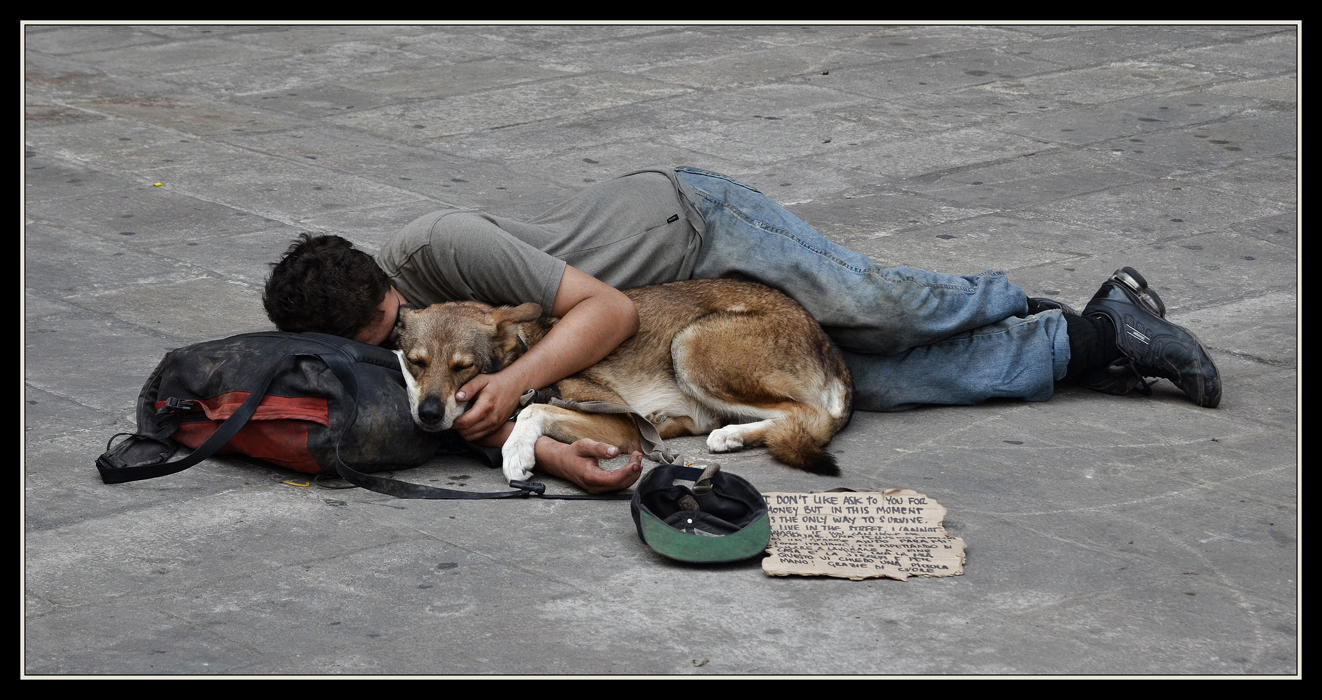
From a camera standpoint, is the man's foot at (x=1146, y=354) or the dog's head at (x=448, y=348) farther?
the man's foot at (x=1146, y=354)

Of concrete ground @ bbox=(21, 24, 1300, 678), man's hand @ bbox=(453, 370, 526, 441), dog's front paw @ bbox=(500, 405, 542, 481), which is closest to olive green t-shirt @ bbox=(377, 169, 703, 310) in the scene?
man's hand @ bbox=(453, 370, 526, 441)

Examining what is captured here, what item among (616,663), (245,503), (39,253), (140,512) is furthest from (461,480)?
(39,253)

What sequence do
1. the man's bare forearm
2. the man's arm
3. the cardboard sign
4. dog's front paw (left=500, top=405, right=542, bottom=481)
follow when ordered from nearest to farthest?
the cardboard sign, dog's front paw (left=500, top=405, right=542, bottom=481), the man's arm, the man's bare forearm

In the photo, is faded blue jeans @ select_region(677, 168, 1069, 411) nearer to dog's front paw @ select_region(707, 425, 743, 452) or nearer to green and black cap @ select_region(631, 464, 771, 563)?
dog's front paw @ select_region(707, 425, 743, 452)

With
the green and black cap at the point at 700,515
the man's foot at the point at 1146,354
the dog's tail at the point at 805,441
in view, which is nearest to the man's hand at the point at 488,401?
the green and black cap at the point at 700,515

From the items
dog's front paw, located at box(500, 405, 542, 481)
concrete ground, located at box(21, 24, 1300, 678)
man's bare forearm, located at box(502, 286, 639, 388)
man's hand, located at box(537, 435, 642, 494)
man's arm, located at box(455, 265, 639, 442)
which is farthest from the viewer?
man's bare forearm, located at box(502, 286, 639, 388)

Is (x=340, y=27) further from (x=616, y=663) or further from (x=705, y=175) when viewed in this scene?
Result: (x=616, y=663)

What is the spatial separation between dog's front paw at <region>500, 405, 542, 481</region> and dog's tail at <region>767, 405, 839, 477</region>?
81cm

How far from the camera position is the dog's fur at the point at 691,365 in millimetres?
4801

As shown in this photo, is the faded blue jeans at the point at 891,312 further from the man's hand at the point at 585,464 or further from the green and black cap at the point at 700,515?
the green and black cap at the point at 700,515

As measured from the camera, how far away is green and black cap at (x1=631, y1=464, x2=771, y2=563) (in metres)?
3.95

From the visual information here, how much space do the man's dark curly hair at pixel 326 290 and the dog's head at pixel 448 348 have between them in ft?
0.53

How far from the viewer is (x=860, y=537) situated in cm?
417

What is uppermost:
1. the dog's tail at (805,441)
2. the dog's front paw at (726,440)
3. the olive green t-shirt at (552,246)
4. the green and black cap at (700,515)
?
the olive green t-shirt at (552,246)
